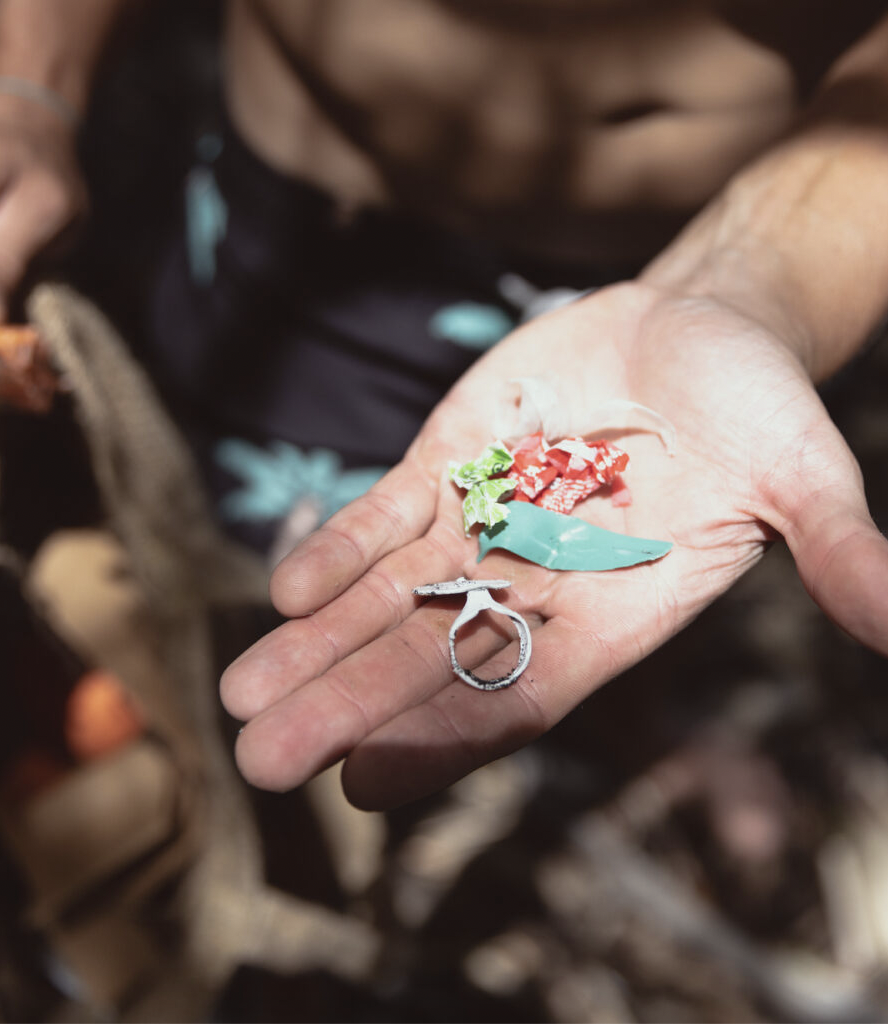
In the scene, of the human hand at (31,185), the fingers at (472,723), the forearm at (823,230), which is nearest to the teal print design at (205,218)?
the human hand at (31,185)

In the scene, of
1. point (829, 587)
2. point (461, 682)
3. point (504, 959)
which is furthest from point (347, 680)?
point (504, 959)

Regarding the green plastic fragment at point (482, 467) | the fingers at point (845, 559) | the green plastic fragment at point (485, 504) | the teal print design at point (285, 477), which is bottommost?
the teal print design at point (285, 477)

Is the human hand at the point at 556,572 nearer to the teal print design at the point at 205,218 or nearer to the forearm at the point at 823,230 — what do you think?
the forearm at the point at 823,230

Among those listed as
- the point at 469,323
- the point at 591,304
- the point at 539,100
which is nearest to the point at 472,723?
the point at 591,304

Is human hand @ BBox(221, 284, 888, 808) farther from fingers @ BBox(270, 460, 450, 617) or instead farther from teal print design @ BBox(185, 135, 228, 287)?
teal print design @ BBox(185, 135, 228, 287)

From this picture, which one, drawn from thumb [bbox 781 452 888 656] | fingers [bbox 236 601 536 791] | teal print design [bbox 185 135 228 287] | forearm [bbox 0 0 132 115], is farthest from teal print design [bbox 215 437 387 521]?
thumb [bbox 781 452 888 656]
